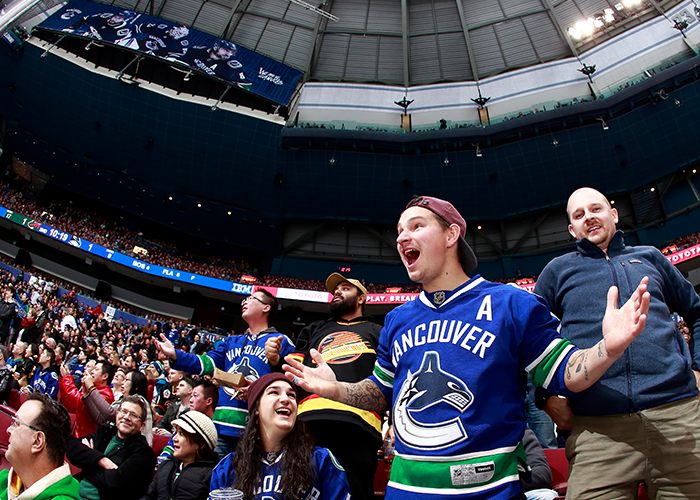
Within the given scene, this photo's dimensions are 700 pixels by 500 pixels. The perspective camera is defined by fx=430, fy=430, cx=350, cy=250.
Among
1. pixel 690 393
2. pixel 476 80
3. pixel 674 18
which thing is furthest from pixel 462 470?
pixel 674 18

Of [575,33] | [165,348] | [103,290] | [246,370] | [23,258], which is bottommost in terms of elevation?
[246,370]

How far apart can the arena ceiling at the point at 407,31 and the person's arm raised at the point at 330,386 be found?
79.2 feet

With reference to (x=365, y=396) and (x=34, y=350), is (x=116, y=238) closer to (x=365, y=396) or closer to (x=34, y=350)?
(x=34, y=350)

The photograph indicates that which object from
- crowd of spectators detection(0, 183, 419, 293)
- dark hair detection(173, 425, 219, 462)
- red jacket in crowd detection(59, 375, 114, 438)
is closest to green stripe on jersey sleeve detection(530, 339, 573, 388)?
dark hair detection(173, 425, 219, 462)

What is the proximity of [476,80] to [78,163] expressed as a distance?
24574 mm

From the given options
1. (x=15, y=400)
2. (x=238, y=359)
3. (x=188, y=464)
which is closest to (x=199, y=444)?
(x=188, y=464)

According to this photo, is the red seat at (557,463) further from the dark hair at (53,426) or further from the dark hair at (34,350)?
the dark hair at (34,350)

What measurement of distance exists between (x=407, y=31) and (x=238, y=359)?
933 inches

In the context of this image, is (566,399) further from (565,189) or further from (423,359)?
(565,189)

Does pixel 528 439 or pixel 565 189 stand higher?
pixel 565 189

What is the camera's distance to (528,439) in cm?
286

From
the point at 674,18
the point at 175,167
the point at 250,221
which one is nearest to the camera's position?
the point at 674,18

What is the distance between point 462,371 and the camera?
1.68m

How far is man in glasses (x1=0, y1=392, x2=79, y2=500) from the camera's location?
241 cm
